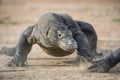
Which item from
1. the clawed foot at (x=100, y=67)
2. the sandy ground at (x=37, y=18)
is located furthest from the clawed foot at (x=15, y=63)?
the clawed foot at (x=100, y=67)

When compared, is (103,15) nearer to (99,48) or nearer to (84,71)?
(99,48)

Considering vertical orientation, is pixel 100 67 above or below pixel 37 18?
above

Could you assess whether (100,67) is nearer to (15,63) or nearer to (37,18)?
(15,63)

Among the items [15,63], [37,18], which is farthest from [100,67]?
[37,18]

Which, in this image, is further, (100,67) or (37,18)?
(37,18)

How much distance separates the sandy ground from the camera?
A: 10375 millimetres

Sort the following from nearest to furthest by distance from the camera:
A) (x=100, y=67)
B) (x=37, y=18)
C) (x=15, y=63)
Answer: (x=100, y=67)
(x=15, y=63)
(x=37, y=18)

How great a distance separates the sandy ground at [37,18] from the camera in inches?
408

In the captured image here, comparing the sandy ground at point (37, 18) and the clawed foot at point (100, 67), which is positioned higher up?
the clawed foot at point (100, 67)

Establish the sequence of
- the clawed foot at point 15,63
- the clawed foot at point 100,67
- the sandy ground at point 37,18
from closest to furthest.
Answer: the sandy ground at point 37,18, the clawed foot at point 100,67, the clawed foot at point 15,63

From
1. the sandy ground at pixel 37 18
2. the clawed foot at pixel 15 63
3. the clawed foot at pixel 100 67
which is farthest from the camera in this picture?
the clawed foot at pixel 15 63

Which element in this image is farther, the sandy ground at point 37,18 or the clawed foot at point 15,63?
the clawed foot at point 15,63

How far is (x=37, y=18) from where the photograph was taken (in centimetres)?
2297

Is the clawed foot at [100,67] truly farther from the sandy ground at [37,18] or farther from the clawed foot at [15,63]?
the clawed foot at [15,63]
